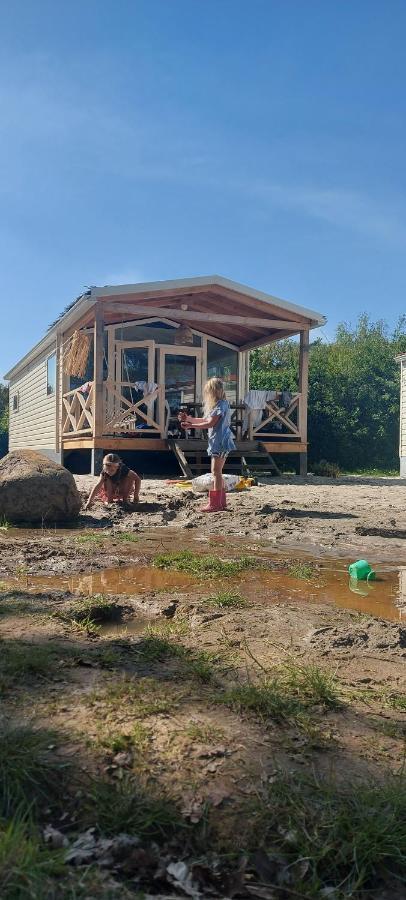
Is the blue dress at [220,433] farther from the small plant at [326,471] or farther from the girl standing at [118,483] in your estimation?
the small plant at [326,471]

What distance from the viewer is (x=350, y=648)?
278 cm

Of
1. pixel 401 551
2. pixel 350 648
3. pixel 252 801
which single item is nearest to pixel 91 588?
pixel 350 648

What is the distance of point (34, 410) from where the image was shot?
21484 mm

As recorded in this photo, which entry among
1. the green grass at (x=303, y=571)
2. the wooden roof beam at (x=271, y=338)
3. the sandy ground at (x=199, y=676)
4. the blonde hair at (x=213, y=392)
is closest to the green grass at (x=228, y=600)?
the sandy ground at (x=199, y=676)

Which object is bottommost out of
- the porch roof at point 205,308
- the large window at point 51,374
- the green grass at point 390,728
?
the green grass at point 390,728

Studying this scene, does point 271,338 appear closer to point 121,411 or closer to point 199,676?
point 121,411

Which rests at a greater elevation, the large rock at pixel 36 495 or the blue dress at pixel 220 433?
the blue dress at pixel 220 433

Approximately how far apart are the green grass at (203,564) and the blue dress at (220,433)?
342 cm

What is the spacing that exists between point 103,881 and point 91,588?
9.20ft

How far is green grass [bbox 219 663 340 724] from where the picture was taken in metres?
1.94

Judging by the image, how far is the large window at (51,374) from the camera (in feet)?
60.8

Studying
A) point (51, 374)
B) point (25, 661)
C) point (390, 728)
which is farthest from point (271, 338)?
point (390, 728)

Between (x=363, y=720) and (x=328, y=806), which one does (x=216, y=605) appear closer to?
(x=363, y=720)

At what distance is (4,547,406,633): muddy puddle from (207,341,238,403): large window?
45.4 ft
